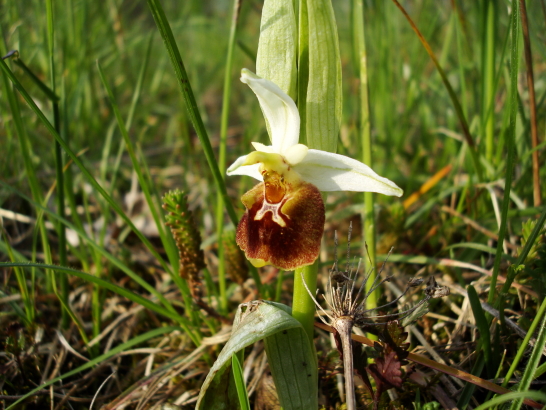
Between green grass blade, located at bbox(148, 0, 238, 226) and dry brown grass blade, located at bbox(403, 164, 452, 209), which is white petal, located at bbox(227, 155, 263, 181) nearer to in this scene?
green grass blade, located at bbox(148, 0, 238, 226)

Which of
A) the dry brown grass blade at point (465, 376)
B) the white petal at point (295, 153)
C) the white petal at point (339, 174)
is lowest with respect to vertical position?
the dry brown grass blade at point (465, 376)

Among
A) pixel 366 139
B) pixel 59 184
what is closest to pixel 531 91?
pixel 366 139

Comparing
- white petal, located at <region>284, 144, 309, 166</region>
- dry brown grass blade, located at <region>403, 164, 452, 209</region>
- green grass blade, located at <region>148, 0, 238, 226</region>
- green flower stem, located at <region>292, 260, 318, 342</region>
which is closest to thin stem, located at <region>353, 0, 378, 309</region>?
green flower stem, located at <region>292, 260, 318, 342</region>

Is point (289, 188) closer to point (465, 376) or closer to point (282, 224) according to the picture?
point (282, 224)

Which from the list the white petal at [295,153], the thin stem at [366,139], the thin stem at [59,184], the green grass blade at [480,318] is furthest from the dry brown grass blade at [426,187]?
the thin stem at [59,184]

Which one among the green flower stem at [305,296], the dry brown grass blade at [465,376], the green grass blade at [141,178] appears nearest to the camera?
the dry brown grass blade at [465,376]

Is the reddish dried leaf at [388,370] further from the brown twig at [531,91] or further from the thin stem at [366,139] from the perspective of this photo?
the brown twig at [531,91]

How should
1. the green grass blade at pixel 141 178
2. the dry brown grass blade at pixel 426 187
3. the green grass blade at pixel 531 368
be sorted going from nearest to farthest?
the green grass blade at pixel 531 368
the green grass blade at pixel 141 178
the dry brown grass blade at pixel 426 187

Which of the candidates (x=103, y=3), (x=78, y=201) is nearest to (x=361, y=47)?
(x=78, y=201)
